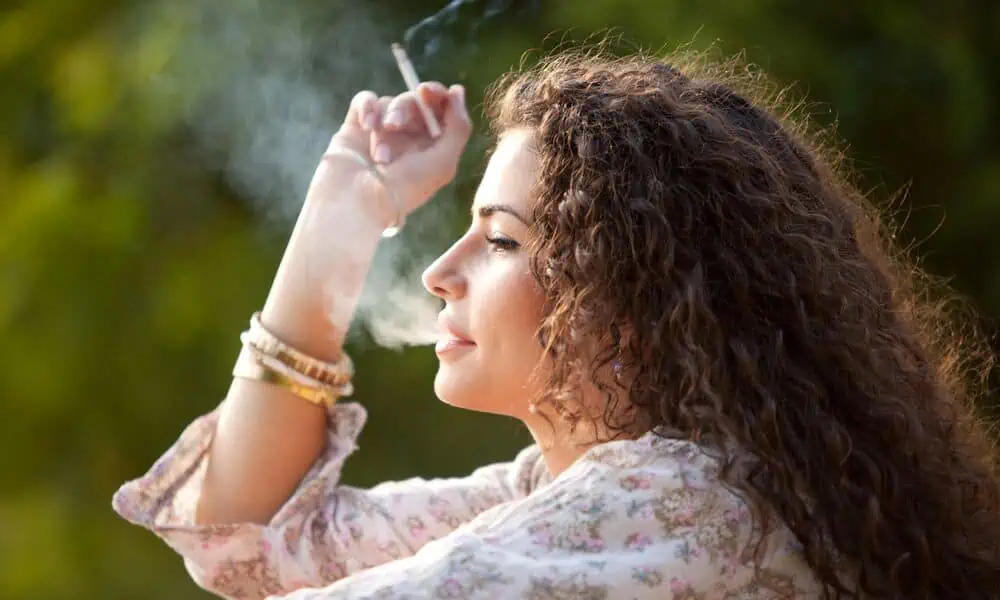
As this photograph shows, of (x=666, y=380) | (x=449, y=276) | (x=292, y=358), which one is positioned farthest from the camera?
(x=292, y=358)

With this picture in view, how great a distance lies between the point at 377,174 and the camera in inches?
56.4

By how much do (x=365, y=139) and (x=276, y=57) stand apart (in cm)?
32

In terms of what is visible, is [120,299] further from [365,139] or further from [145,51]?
[365,139]

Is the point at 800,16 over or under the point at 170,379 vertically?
over

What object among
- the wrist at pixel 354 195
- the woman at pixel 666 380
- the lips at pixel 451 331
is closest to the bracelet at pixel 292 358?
the woman at pixel 666 380

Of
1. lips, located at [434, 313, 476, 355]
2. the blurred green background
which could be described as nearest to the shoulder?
lips, located at [434, 313, 476, 355]

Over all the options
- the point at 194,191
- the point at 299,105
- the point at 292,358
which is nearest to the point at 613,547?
the point at 292,358

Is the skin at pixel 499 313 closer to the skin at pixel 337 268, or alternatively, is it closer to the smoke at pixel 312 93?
the skin at pixel 337 268

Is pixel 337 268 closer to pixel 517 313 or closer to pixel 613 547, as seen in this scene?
pixel 517 313

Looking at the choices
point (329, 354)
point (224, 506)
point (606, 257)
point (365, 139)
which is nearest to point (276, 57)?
point (365, 139)

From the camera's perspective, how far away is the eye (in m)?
1.15

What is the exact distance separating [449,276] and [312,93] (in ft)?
1.84

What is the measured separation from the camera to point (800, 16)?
6.92ft

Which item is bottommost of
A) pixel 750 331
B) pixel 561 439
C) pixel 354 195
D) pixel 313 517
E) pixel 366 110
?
pixel 313 517
